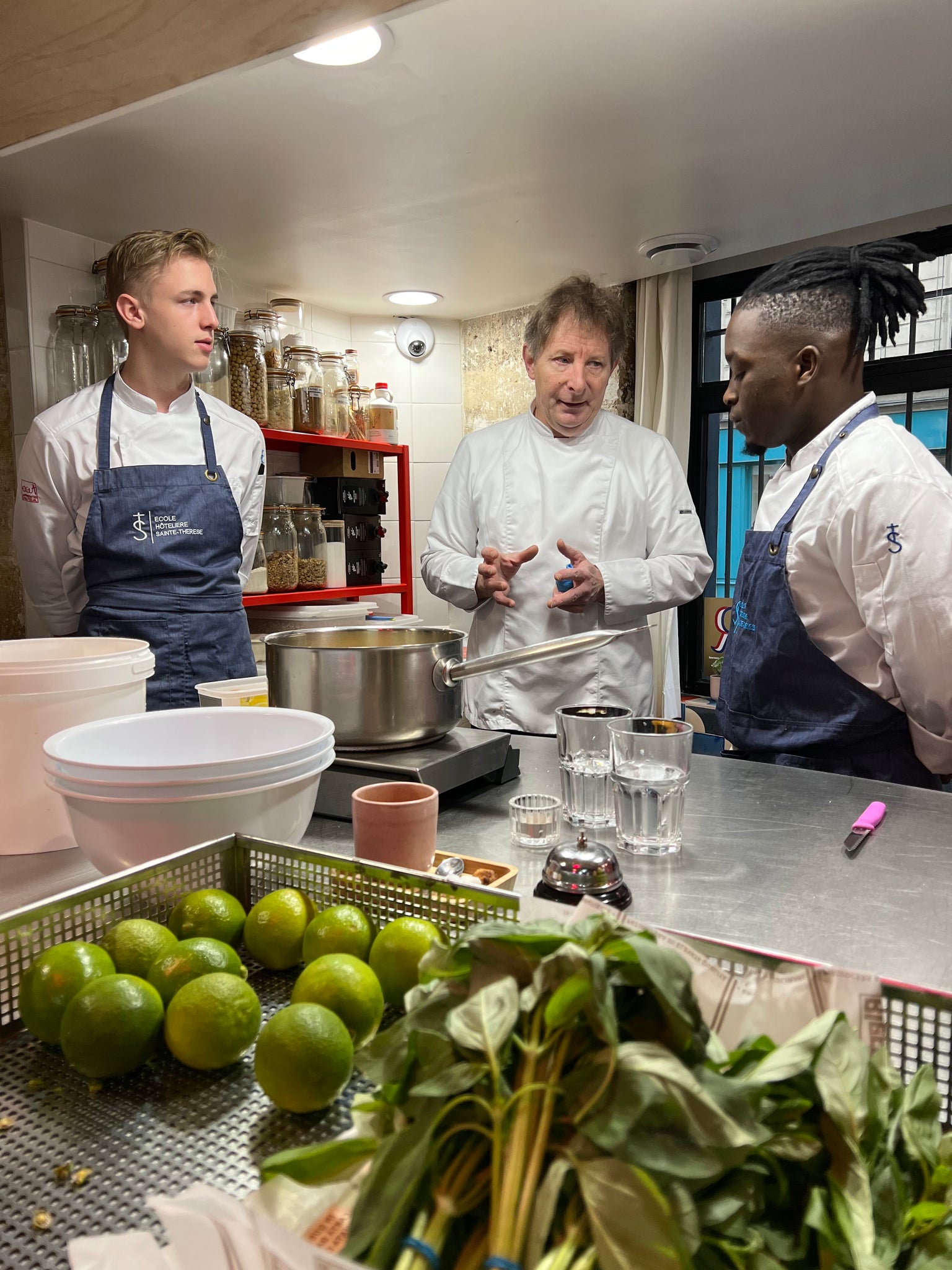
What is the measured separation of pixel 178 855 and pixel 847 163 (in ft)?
9.17

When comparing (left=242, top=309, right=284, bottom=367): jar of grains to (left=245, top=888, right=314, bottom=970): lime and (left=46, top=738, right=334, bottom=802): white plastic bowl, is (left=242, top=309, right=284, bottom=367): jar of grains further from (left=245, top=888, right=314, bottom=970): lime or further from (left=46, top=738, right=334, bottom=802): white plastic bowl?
(left=245, top=888, right=314, bottom=970): lime

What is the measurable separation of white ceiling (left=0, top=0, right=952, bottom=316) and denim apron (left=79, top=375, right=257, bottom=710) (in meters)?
0.77

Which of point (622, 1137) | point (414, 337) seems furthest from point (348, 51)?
point (414, 337)

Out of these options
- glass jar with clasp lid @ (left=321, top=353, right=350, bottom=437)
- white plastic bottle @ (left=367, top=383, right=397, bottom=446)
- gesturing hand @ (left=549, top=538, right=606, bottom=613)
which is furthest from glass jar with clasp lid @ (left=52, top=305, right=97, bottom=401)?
gesturing hand @ (left=549, top=538, right=606, bottom=613)

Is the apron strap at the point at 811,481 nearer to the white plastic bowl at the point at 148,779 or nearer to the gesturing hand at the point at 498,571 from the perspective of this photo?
the gesturing hand at the point at 498,571

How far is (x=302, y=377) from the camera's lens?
3467 millimetres

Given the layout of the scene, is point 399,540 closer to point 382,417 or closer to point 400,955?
point 382,417

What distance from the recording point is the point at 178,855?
2.45 feet

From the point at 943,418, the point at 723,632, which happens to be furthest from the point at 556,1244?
the point at 943,418

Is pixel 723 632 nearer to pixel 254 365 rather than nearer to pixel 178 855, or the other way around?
pixel 254 365

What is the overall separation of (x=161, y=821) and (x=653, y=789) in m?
0.53

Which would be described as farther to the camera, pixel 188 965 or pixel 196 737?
pixel 196 737

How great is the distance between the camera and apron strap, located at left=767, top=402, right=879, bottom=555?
5.15ft

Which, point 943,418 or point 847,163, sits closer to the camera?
point 847,163
